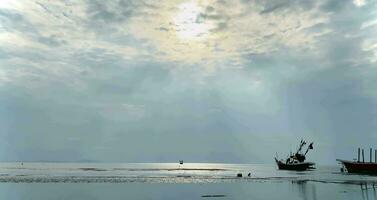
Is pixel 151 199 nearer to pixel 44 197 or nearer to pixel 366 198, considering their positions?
pixel 44 197

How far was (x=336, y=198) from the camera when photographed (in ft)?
199

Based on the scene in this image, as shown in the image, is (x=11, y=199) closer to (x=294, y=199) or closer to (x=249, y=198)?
(x=249, y=198)

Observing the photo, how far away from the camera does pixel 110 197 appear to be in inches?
2559

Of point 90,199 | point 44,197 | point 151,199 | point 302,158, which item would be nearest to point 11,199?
point 44,197

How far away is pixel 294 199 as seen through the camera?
2393 inches

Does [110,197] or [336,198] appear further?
[110,197]

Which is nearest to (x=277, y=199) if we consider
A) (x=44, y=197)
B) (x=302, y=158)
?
(x=44, y=197)

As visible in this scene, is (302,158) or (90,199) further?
(302,158)

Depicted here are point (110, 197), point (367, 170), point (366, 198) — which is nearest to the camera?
point (366, 198)

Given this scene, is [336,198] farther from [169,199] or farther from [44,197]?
[44,197]

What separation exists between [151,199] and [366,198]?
30.8 meters

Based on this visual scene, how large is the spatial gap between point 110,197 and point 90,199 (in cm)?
412

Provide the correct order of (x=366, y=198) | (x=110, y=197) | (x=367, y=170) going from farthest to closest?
(x=367, y=170) → (x=110, y=197) → (x=366, y=198)

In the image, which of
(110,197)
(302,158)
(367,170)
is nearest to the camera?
(110,197)
